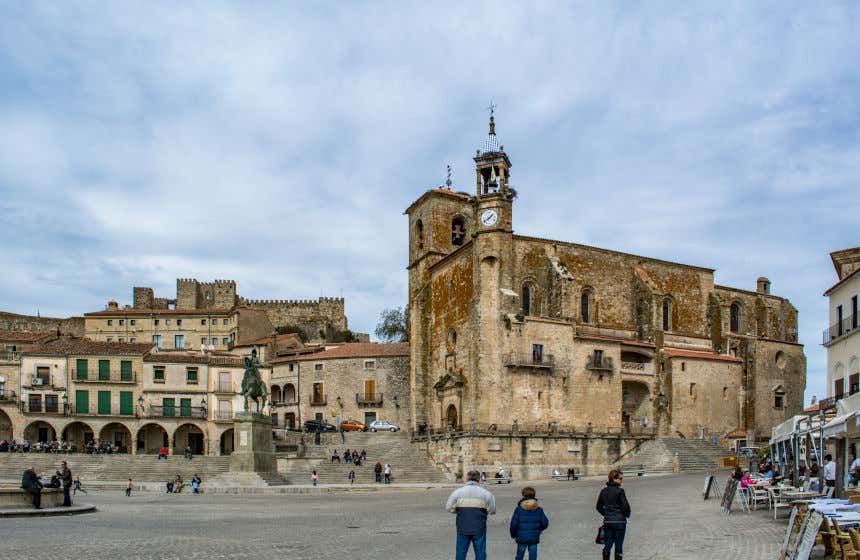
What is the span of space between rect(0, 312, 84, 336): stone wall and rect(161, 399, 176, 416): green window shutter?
Result: 37.5 metres

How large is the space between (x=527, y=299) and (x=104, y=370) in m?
25.6

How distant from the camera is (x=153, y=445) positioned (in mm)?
55688

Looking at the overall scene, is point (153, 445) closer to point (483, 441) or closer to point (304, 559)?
point (483, 441)

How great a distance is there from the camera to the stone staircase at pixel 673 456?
4562 cm

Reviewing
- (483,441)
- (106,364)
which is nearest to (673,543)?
(483,441)

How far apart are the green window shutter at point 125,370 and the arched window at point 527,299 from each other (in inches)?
944

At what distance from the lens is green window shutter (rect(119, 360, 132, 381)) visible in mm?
54250

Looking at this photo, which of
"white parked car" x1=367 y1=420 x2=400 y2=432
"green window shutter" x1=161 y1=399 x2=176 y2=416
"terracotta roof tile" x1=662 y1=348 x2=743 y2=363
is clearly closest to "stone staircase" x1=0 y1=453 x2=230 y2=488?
"green window shutter" x1=161 y1=399 x2=176 y2=416

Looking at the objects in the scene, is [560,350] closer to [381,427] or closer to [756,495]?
[381,427]

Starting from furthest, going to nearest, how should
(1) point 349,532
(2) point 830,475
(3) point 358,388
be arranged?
1. (3) point 358,388
2. (2) point 830,475
3. (1) point 349,532

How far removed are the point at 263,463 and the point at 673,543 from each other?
24718 millimetres

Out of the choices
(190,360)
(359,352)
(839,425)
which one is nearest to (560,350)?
(359,352)

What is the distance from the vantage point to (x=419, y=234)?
60281 millimetres

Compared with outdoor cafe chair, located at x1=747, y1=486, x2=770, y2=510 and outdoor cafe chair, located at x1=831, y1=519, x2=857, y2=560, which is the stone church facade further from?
outdoor cafe chair, located at x1=831, y1=519, x2=857, y2=560
